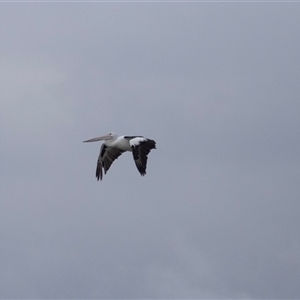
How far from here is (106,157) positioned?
51094mm

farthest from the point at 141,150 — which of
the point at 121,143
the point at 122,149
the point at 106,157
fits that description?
the point at 106,157

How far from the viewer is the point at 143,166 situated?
151 ft

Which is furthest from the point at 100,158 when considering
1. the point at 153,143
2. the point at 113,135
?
the point at 153,143

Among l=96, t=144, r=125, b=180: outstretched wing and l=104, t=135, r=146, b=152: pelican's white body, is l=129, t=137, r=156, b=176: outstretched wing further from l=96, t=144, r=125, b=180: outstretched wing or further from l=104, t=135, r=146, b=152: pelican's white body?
l=96, t=144, r=125, b=180: outstretched wing

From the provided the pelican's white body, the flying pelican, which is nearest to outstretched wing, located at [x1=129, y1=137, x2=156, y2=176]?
the flying pelican

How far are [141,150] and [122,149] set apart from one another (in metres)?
3.55

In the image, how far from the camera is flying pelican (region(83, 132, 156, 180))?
152 ft

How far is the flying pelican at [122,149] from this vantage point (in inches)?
1825

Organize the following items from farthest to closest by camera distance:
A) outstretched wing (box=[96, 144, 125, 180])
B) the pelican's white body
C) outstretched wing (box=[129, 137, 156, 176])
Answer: outstretched wing (box=[96, 144, 125, 180])
the pelican's white body
outstretched wing (box=[129, 137, 156, 176])

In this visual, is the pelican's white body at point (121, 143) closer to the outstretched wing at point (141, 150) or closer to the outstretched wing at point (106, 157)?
the outstretched wing at point (106, 157)

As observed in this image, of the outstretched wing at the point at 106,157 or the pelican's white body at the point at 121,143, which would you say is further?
the outstretched wing at the point at 106,157

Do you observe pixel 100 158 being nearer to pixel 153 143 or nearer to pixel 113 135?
pixel 113 135

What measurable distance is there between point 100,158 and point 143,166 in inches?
210

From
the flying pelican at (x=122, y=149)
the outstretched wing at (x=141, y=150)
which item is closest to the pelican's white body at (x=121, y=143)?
the flying pelican at (x=122, y=149)
